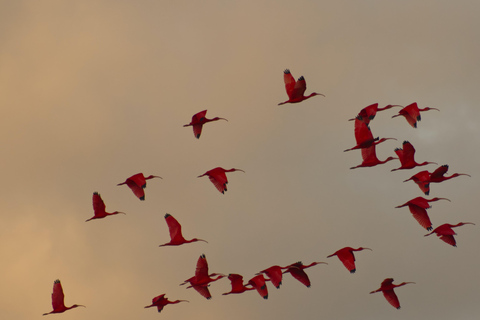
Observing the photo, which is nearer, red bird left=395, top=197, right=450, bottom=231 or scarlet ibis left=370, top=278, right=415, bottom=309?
red bird left=395, top=197, right=450, bottom=231

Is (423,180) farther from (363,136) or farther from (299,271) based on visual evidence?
(299,271)

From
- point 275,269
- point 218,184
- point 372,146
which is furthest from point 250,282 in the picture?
point 372,146

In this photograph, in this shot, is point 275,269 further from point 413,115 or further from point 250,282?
point 413,115

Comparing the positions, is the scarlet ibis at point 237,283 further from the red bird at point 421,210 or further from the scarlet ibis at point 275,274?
the red bird at point 421,210

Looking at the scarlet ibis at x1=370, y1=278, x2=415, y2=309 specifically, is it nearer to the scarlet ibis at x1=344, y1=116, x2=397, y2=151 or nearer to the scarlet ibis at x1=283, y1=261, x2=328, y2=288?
the scarlet ibis at x1=283, y1=261, x2=328, y2=288

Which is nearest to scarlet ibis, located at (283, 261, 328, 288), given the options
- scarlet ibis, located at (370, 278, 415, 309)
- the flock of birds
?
the flock of birds

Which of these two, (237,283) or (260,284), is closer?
(260,284)

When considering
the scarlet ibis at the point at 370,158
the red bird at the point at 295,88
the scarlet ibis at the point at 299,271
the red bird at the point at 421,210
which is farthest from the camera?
the scarlet ibis at the point at 370,158

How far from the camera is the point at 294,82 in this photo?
171 feet

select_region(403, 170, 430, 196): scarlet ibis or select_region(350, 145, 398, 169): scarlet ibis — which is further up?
select_region(350, 145, 398, 169): scarlet ibis

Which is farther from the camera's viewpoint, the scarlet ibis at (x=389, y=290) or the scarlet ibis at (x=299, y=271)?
the scarlet ibis at (x=389, y=290)

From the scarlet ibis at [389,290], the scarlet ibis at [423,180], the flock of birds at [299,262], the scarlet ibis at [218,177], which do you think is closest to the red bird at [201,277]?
the flock of birds at [299,262]

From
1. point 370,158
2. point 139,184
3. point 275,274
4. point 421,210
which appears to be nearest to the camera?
point 421,210

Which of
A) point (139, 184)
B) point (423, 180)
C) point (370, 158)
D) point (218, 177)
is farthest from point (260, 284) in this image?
point (423, 180)
